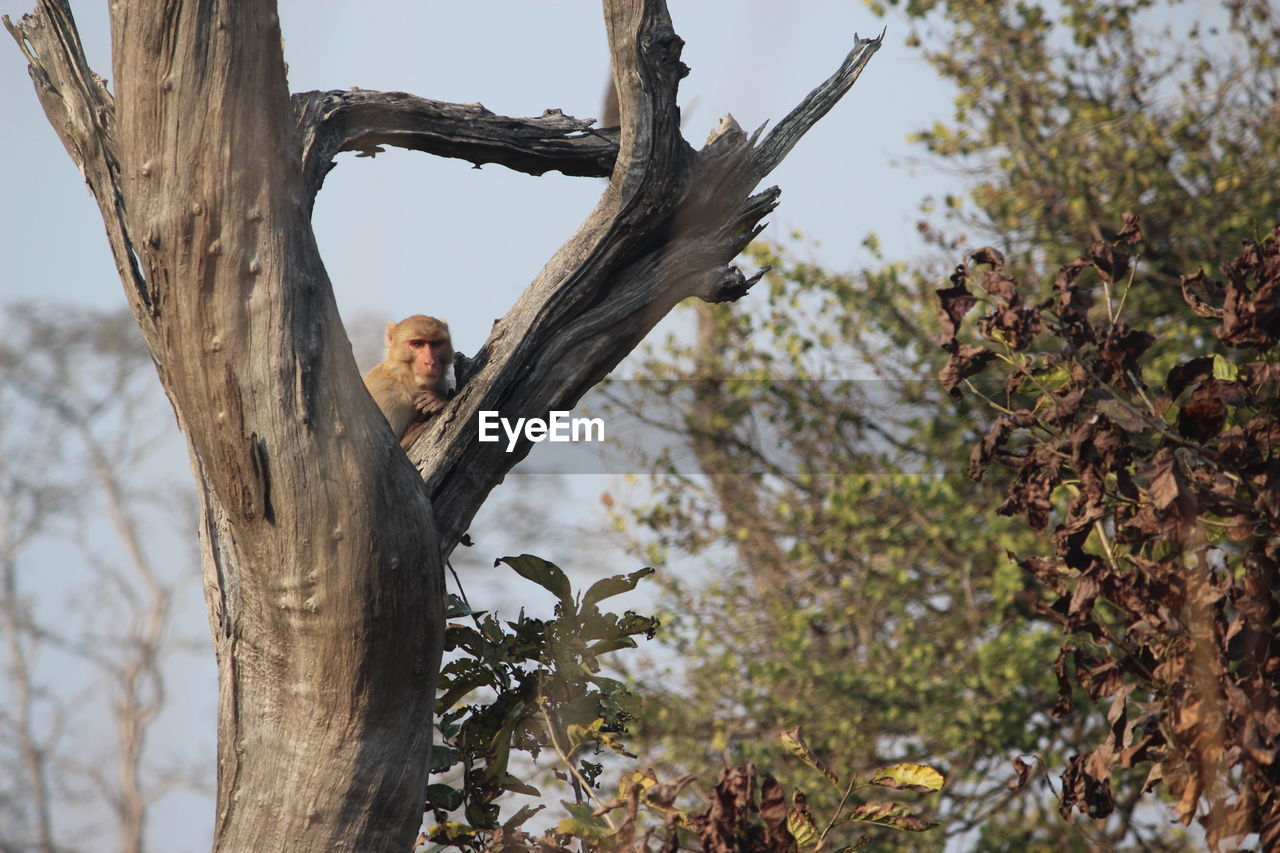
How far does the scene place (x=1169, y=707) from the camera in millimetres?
2441

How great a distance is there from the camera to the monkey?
16.4 ft

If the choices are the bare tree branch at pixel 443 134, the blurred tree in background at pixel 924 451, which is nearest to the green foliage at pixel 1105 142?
the blurred tree in background at pixel 924 451

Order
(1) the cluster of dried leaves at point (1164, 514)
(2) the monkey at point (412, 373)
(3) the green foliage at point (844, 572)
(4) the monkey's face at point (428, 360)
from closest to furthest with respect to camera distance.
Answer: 1. (1) the cluster of dried leaves at point (1164, 514)
2. (2) the monkey at point (412, 373)
3. (4) the monkey's face at point (428, 360)
4. (3) the green foliage at point (844, 572)

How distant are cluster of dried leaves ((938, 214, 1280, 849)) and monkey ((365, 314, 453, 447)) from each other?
2591mm

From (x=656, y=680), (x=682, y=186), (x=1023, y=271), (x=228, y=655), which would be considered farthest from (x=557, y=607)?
(x=1023, y=271)

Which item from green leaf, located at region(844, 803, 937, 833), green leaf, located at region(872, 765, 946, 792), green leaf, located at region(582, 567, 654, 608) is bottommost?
green leaf, located at region(844, 803, 937, 833)

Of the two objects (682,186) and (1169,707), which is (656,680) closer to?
(682,186)

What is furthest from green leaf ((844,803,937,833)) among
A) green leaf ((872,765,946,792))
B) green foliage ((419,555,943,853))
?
green foliage ((419,555,943,853))

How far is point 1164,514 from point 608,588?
134 cm

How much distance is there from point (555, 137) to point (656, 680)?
Answer: 589cm

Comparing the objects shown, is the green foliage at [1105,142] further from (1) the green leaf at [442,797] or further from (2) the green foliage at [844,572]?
(1) the green leaf at [442,797]

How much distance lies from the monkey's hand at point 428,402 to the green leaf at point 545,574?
5.54 feet

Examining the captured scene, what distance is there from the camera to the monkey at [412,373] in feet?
16.4

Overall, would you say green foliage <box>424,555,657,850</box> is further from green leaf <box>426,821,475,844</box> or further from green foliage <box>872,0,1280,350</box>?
green foliage <box>872,0,1280,350</box>
